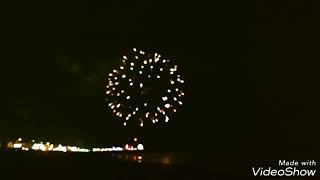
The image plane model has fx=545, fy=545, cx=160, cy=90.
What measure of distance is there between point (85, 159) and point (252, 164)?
8.56 m

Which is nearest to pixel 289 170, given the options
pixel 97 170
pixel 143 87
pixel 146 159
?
pixel 97 170

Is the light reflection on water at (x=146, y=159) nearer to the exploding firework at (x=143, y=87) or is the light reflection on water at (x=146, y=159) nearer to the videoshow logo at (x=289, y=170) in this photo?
the videoshow logo at (x=289, y=170)

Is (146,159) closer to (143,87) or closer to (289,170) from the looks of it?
(289,170)

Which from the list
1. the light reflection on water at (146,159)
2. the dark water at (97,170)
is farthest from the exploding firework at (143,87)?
the dark water at (97,170)

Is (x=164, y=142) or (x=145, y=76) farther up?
(x=145, y=76)

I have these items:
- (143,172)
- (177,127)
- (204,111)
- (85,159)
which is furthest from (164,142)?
(143,172)

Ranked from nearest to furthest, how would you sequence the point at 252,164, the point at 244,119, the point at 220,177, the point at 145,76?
the point at 220,177, the point at 252,164, the point at 145,76, the point at 244,119

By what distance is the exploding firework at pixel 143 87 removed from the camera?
48.6 meters

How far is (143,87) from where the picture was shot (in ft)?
162

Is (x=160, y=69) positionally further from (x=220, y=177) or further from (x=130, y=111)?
(x=220, y=177)

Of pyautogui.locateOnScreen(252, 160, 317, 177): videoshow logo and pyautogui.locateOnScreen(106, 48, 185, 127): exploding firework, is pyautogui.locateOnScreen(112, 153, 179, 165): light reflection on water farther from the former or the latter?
pyautogui.locateOnScreen(106, 48, 185, 127): exploding firework

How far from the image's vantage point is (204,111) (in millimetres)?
68875

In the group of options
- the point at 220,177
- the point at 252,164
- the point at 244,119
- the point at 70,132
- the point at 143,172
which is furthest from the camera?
the point at 244,119

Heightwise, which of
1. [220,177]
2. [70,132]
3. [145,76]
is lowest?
[220,177]
